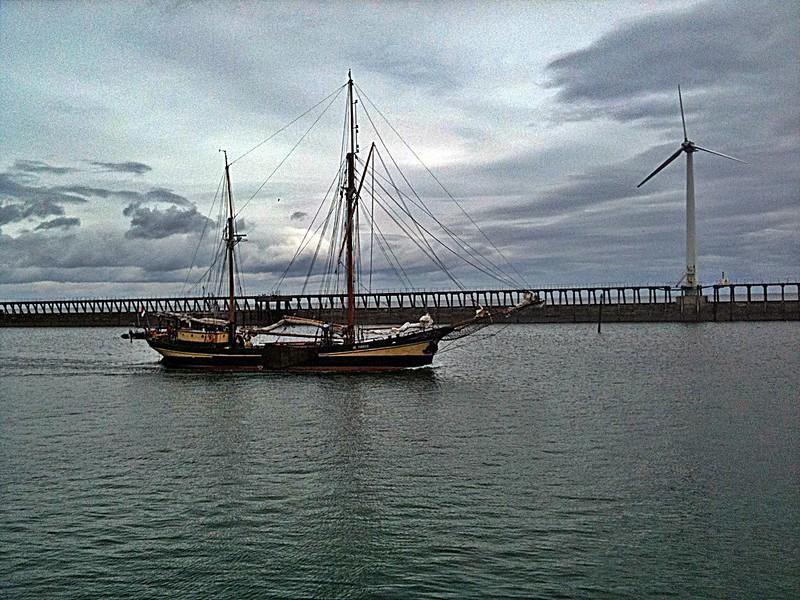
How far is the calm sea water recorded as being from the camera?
18297 mm

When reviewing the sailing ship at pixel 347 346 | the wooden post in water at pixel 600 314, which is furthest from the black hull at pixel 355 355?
the wooden post in water at pixel 600 314

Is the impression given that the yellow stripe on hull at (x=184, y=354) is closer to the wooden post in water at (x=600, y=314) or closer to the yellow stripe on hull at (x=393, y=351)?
the yellow stripe on hull at (x=393, y=351)

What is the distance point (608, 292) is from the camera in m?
185

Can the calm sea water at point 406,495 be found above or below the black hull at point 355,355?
below

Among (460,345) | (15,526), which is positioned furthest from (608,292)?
(15,526)

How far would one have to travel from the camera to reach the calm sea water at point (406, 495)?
1830 cm

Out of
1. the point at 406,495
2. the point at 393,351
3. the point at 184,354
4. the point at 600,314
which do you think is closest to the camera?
the point at 406,495

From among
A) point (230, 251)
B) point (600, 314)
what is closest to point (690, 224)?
point (600, 314)

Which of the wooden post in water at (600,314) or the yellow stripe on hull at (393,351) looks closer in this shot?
the yellow stripe on hull at (393,351)

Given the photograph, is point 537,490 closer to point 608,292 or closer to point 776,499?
point 776,499

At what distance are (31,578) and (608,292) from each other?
178 meters

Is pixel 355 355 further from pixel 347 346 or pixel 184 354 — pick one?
pixel 184 354

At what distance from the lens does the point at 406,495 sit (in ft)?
82.4

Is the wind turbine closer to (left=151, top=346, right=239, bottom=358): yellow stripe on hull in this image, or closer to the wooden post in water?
the wooden post in water
